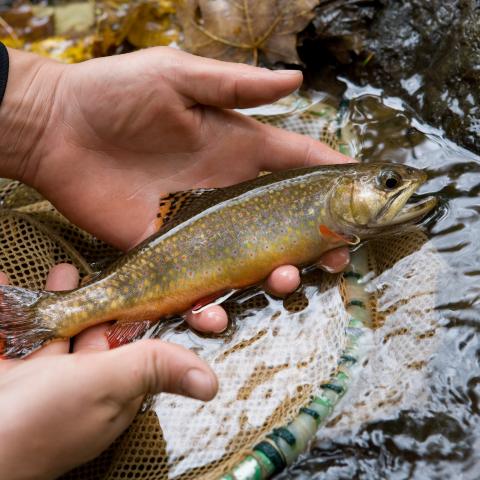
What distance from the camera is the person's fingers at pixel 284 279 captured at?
328 cm

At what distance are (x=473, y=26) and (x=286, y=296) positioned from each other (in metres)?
2.40

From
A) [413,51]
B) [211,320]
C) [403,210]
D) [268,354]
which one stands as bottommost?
[268,354]

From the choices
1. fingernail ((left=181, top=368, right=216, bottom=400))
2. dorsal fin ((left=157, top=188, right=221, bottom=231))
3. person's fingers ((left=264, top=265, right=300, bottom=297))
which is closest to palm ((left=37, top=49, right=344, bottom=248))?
dorsal fin ((left=157, top=188, right=221, bottom=231))

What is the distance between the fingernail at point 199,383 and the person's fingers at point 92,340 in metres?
0.92

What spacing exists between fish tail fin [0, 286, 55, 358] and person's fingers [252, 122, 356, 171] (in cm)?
156

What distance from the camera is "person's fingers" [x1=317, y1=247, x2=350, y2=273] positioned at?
136 inches

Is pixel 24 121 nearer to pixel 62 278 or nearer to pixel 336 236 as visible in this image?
pixel 62 278

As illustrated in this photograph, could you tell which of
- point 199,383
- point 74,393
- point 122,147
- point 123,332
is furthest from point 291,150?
point 74,393

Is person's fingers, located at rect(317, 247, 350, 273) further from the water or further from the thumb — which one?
the thumb

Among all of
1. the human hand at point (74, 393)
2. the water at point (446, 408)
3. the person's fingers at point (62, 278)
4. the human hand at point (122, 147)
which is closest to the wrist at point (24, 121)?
the human hand at point (122, 147)

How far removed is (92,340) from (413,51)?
320 cm

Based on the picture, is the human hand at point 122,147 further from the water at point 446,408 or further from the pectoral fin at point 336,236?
the water at point 446,408

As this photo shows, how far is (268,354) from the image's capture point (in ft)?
10.7

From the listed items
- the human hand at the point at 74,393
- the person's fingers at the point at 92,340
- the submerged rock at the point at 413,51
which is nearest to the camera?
the human hand at the point at 74,393
